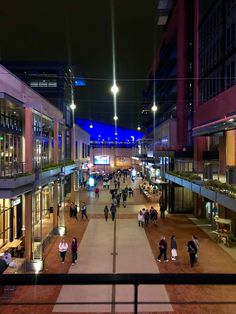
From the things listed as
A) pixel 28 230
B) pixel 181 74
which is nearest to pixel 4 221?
pixel 28 230

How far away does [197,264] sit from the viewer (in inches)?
707

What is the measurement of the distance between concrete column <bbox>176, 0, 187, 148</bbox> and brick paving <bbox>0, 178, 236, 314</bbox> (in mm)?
13778

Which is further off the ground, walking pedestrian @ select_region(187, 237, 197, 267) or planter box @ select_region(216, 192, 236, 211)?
planter box @ select_region(216, 192, 236, 211)

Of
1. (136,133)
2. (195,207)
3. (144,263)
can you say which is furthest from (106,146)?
(144,263)

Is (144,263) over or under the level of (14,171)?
under

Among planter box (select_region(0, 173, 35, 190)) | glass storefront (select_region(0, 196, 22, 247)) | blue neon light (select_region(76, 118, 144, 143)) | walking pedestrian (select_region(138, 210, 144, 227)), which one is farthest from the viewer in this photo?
blue neon light (select_region(76, 118, 144, 143))

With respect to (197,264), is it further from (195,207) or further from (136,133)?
(136,133)

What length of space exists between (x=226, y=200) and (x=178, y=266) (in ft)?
14.1

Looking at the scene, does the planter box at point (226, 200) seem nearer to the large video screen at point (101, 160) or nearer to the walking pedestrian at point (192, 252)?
the walking pedestrian at point (192, 252)

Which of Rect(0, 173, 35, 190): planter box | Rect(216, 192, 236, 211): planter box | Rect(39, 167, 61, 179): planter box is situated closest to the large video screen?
Rect(39, 167, 61, 179): planter box

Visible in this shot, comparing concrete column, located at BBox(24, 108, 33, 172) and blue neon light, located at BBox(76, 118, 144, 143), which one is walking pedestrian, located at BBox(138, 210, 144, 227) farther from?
blue neon light, located at BBox(76, 118, 144, 143)

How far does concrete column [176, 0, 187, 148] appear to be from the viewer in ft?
149

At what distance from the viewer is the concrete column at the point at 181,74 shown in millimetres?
45438

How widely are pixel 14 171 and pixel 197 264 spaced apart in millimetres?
9691
